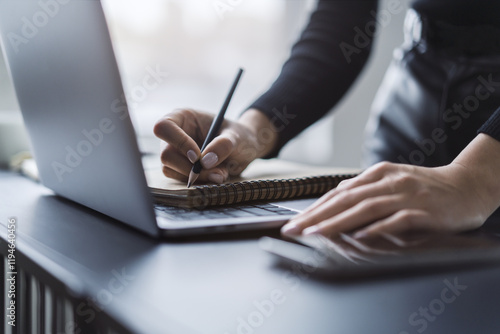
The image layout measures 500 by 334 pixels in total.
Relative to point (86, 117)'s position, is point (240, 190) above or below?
below

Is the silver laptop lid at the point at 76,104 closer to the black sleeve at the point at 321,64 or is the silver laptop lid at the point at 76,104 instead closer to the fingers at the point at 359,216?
the fingers at the point at 359,216

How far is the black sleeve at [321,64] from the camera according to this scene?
3.13 feet

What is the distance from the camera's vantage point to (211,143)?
0.66m

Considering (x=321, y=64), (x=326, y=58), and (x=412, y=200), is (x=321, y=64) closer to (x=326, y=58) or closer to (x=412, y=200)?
(x=326, y=58)

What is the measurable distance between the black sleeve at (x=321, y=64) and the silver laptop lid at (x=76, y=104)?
1.32ft

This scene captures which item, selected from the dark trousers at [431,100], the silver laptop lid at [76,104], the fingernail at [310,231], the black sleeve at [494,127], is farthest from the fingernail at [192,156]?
the dark trousers at [431,100]

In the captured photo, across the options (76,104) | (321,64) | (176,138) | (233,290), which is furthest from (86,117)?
(321,64)

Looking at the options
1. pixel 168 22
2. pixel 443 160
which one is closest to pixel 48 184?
pixel 443 160

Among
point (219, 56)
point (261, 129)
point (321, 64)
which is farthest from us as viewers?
point (219, 56)

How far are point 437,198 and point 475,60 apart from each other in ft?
1.57

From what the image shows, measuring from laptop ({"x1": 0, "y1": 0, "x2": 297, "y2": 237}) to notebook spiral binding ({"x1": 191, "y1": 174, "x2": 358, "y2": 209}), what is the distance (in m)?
0.02

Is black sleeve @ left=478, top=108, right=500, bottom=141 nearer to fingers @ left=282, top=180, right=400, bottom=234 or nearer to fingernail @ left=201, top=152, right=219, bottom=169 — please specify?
fingers @ left=282, top=180, right=400, bottom=234

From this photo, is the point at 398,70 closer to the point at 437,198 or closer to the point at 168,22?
the point at 437,198

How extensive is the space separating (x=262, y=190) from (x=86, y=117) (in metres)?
0.22
